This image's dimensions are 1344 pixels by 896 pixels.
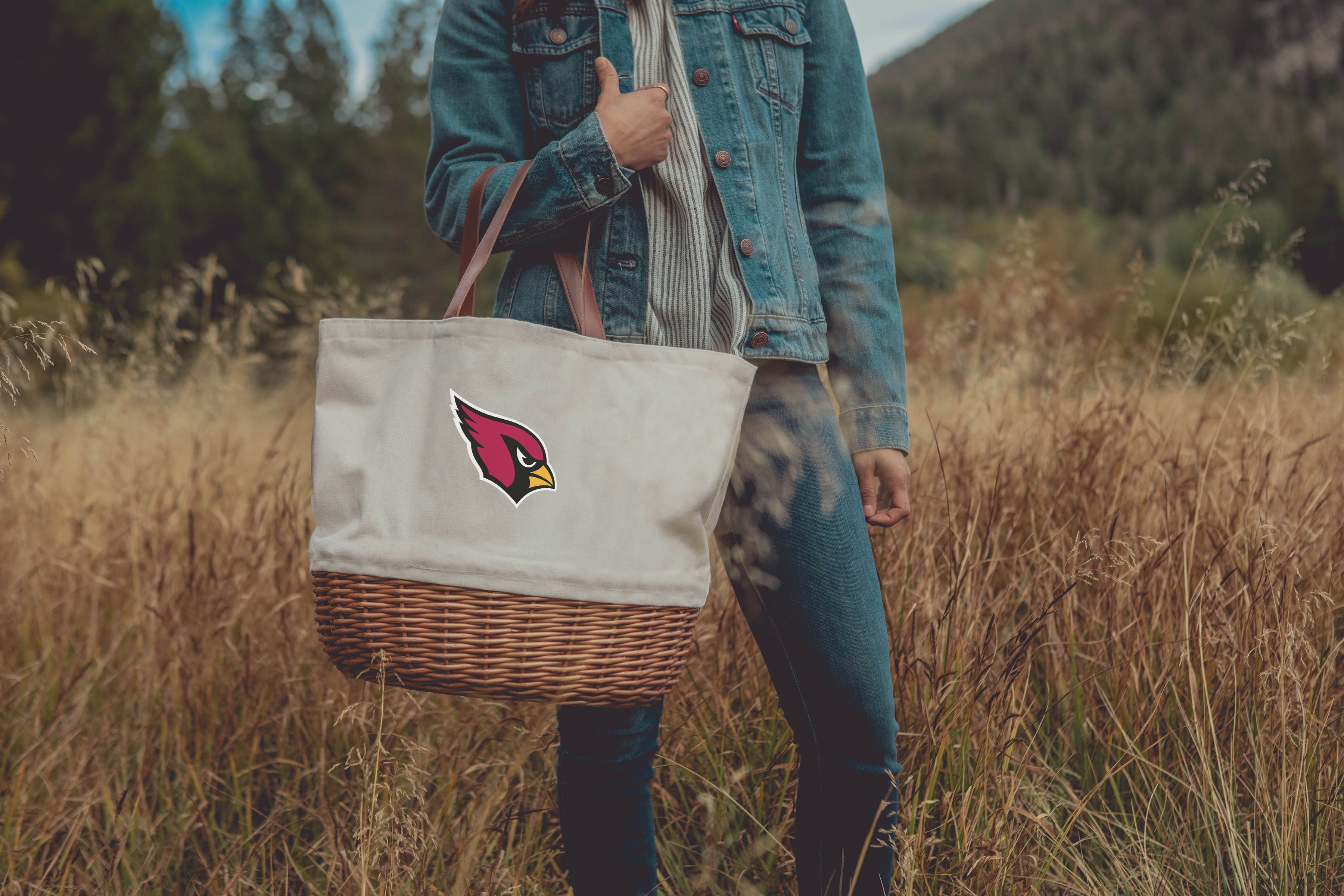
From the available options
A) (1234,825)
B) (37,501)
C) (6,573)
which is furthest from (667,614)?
(37,501)

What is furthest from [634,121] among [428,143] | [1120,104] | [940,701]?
[1120,104]

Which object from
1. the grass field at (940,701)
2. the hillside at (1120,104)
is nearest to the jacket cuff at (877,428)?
the grass field at (940,701)

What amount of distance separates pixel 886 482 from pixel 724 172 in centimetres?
50

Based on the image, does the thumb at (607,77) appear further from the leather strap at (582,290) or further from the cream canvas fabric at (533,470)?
the cream canvas fabric at (533,470)

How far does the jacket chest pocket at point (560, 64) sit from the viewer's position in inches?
48.3

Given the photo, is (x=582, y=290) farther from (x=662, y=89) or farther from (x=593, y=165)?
(x=662, y=89)

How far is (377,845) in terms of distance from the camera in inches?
49.7

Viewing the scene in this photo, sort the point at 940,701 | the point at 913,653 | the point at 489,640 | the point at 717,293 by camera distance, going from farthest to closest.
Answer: the point at 913,653, the point at 940,701, the point at 717,293, the point at 489,640

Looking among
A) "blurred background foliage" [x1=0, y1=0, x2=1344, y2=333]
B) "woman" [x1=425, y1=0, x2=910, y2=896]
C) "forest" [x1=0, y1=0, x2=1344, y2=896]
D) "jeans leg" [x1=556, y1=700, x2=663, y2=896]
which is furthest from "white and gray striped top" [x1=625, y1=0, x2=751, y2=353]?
"blurred background foliage" [x1=0, y1=0, x2=1344, y2=333]

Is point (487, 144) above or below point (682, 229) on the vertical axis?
above

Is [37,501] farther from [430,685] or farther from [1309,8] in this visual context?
[1309,8]

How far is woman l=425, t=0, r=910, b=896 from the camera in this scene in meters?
1.17

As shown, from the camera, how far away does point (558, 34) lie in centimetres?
123

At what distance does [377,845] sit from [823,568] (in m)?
0.74
